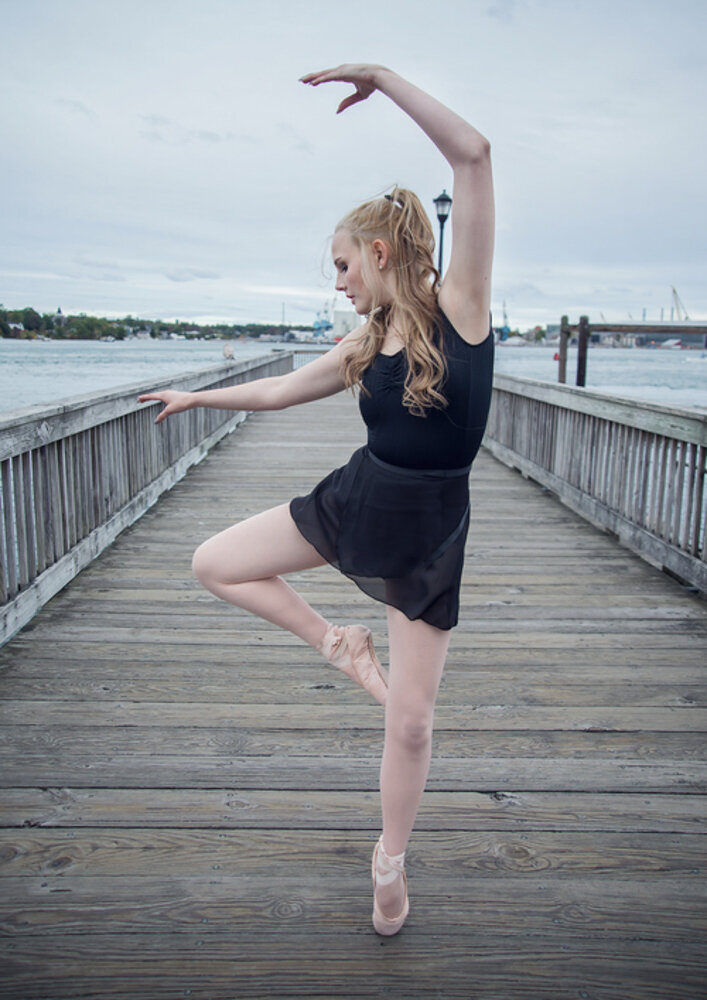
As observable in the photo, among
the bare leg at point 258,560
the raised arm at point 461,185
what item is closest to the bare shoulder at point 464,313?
the raised arm at point 461,185

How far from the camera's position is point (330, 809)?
82.0 inches

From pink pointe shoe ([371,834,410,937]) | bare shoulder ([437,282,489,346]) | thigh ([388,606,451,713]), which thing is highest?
bare shoulder ([437,282,489,346])

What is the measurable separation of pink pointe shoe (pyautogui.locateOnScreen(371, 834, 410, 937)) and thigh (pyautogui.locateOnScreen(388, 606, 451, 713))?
35 centimetres

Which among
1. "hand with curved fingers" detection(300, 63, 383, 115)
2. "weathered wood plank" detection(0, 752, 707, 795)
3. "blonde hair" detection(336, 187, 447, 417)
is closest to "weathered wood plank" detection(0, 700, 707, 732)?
→ "weathered wood plank" detection(0, 752, 707, 795)

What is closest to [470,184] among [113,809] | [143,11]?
[113,809]

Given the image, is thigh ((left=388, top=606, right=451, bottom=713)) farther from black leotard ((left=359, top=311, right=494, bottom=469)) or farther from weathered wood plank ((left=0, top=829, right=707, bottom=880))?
weathered wood plank ((left=0, top=829, right=707, bottom=880))

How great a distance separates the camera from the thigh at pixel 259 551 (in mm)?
1705

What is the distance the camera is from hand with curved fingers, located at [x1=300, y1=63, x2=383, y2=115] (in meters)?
1.38

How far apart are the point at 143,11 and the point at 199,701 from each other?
509 cm

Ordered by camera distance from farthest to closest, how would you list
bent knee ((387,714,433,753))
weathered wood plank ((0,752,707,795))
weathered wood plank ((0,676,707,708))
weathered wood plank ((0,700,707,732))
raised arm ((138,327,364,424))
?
weathered wood plank ((0,676,707,708))
weathered wood plank ((0,700,707,732))
weathered wood plank ((0,752,707,795))
raised arm ((138,327,364,424))
bent knee ((387,714,433,753))

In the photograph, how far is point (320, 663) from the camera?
3135 mm

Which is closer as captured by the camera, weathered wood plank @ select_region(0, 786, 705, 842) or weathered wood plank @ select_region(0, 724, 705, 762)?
weathered wood plank @ select_region(0, 786, 705, 842)

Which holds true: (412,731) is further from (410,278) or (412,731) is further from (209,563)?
(410,278)

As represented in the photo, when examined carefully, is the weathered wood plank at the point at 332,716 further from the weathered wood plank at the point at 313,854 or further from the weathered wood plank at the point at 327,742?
the weathered wood plank at the point at 313,854
